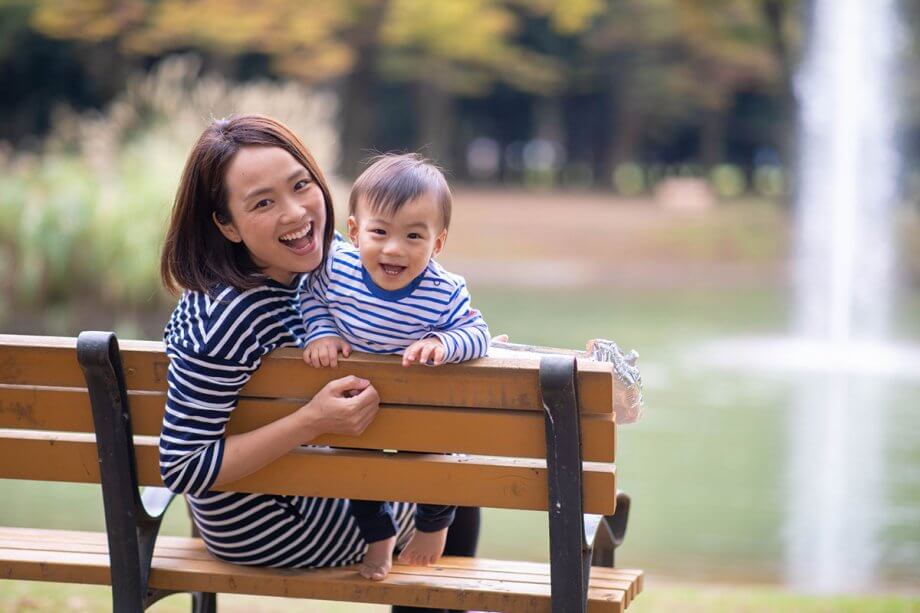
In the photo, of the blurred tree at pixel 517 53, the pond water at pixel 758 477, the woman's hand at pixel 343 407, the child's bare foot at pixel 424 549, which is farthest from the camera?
the blurred tree at pixel 517 53

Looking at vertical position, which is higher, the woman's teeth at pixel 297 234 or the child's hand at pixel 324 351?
the woman's teeth at pixel 297 234

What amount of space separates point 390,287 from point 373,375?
0.22 m

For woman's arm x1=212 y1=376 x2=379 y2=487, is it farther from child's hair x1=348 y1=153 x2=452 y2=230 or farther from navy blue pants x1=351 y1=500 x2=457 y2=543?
child's hair x1=348 y1=153 x2=452 y2=230

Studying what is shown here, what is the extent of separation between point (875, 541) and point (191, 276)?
3391 millimetres

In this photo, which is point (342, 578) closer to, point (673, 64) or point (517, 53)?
point (517, 53)

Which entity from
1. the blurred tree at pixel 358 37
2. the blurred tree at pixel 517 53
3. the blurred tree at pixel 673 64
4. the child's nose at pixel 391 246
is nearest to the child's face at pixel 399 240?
the child's nose at pixel 391 246

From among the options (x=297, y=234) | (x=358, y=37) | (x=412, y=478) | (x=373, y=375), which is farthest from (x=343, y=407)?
(x=358, y=37)

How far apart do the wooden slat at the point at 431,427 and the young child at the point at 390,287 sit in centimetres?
13

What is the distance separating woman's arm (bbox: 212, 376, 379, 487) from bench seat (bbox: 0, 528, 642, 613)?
0.23 meters

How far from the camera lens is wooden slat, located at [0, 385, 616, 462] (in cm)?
223

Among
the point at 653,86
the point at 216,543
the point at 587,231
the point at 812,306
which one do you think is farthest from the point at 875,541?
the point at 653,86

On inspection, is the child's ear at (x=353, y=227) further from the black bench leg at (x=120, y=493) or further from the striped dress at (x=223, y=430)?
the black bench leg at (x=120, y=493)

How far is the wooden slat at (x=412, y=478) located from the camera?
7.46 ft

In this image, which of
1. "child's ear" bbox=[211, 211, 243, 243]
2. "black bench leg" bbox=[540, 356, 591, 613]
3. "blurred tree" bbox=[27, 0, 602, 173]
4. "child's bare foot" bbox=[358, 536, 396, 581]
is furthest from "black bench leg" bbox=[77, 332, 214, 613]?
"blurred tree" bbox=[27, 0, 602, 173]
